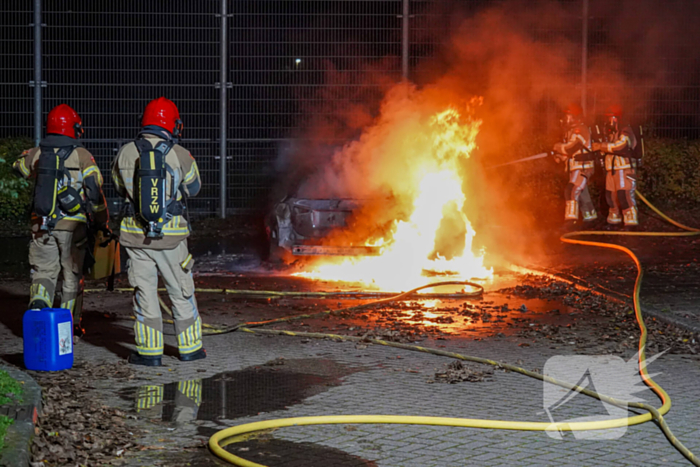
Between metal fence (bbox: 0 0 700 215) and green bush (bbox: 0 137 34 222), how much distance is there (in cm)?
59

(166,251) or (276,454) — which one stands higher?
(166,251)

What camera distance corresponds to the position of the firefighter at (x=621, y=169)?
1562cm

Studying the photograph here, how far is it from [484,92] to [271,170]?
4.39 metres

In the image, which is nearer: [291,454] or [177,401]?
[291,454]

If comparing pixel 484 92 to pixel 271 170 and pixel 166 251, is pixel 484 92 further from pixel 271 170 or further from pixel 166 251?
pixel 166 251

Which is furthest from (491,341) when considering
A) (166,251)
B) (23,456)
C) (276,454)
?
(23,456)

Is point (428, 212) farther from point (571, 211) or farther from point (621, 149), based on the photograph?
point (621, 149)

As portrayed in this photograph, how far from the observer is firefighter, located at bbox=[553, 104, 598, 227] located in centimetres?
1569

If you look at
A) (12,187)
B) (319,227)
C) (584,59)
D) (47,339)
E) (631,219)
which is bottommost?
(47,339)

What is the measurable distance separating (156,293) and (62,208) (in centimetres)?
130

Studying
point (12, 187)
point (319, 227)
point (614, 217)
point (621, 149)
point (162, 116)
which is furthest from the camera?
point (12, 187)

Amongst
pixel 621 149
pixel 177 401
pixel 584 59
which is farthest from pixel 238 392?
pixel 584 59

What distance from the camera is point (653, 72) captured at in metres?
17.9

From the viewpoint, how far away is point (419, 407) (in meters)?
5.67
